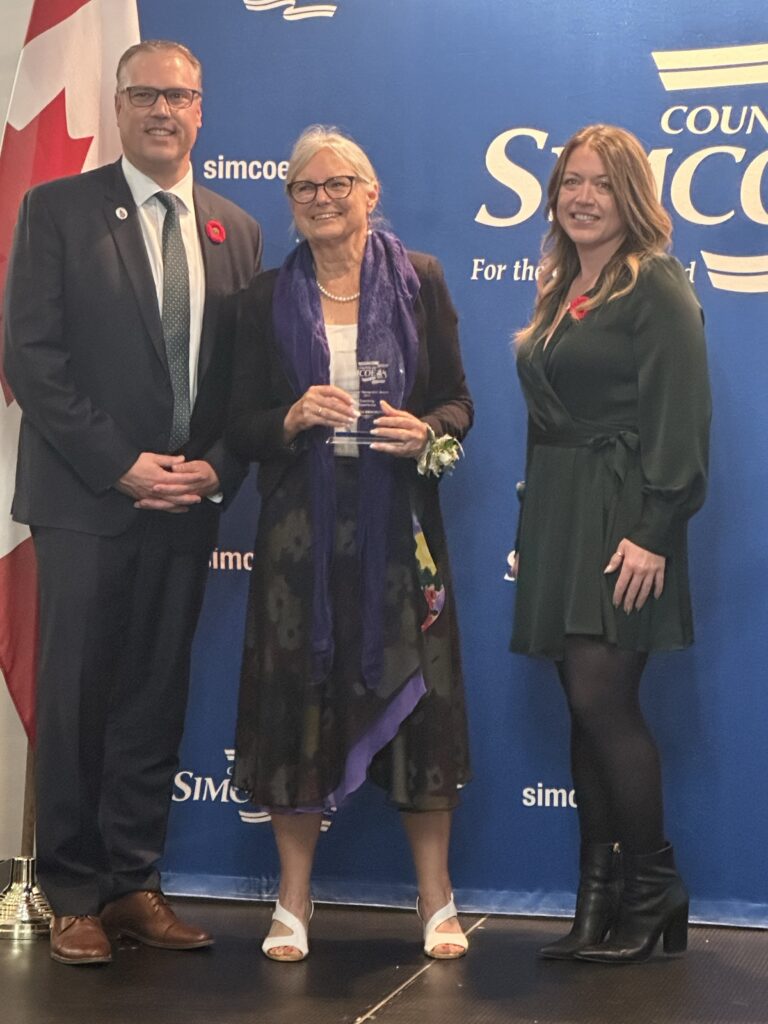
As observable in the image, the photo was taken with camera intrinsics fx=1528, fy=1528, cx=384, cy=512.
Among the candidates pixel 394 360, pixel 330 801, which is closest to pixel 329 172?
pixel 394 360

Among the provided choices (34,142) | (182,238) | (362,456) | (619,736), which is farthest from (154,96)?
(619,736)

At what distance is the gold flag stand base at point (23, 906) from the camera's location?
3645mm

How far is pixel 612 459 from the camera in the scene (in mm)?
3215

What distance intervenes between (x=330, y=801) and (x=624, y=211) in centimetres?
141

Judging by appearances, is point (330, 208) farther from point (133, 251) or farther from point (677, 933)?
point (677, 933)

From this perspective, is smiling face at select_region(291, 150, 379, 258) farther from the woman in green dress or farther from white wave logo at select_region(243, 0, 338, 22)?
white wave logo at select_region(243, 0, 338, 22)

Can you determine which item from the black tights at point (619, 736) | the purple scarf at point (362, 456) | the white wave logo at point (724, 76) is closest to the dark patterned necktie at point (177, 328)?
the purple scarf at point (362, 456)

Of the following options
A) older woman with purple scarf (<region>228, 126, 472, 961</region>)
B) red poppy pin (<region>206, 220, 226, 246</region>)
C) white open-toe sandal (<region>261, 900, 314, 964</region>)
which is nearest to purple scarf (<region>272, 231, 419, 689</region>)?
older woman with purple scarf (<region>228, 126, 472, 961</region>)

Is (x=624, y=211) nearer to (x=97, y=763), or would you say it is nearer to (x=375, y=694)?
(x=375, y=694)

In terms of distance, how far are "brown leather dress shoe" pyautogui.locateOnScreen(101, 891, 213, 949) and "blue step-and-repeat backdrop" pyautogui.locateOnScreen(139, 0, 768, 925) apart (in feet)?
1.80

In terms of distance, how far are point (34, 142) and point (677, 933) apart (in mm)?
2444

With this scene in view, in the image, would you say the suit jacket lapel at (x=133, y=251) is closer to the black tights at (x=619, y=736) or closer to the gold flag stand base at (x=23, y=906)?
the black tights at (x=619, y=736)

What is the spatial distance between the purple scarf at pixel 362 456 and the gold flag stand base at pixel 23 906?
0.99 metres

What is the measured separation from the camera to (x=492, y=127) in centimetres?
390
